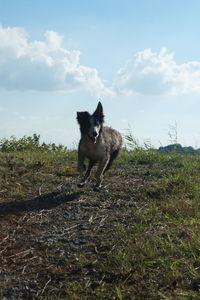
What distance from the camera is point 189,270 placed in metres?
3.98

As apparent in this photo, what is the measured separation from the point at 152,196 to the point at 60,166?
2.76m

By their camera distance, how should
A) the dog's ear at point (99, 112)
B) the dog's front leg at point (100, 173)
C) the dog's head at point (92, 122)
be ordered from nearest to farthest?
the dog's front leg at point (100, 173)
the dog's head at point (92, 122)
the dog's ear at point (99, 112)

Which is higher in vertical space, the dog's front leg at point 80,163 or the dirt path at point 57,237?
the dog's front leg at point 80,163

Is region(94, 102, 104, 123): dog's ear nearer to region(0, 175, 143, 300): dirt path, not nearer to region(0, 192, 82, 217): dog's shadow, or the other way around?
region(0, 175, 143, 300): dirt path

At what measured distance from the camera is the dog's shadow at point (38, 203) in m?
5.91

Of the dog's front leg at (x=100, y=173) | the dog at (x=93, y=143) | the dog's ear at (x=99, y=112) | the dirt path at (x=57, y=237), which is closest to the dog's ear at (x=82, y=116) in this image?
the dog at (x=93, y=143)

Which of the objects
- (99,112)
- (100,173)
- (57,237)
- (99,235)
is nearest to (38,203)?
(57,237)

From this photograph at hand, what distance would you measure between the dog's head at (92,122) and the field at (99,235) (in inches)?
32.5

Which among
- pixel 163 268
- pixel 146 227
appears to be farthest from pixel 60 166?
pixel 163 268

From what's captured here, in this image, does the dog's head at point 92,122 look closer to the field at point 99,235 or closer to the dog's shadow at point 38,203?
the field at point 99,235

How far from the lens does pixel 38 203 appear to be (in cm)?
632

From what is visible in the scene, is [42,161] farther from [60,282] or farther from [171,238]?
[60,282]

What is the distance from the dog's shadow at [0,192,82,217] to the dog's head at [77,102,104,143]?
1309 mm

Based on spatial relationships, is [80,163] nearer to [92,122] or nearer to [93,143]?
[93,143]
